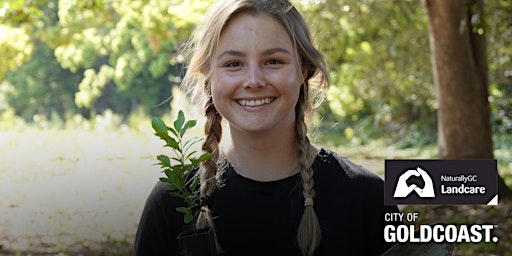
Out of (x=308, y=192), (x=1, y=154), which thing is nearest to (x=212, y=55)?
(x=308, y=192)

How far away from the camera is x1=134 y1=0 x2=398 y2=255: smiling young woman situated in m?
1.83

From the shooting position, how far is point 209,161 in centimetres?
194

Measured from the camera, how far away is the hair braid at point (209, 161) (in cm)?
184

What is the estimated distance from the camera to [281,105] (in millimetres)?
1838

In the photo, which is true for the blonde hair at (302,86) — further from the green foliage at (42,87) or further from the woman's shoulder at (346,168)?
the green foliage at (42,87)

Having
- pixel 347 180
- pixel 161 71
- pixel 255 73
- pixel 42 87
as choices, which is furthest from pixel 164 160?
pixel 42 87

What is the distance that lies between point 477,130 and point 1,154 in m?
9.41

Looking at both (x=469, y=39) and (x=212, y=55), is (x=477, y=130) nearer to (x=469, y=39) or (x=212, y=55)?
(x=469, y=39)

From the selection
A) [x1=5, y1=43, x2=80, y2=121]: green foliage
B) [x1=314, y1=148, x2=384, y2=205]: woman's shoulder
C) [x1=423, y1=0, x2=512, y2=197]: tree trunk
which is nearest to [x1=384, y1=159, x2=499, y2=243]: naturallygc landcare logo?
[x1=314, y1=148, x2=384, y2=205]: woman's shoulder

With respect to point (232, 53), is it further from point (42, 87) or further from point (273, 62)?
point (42, 87)

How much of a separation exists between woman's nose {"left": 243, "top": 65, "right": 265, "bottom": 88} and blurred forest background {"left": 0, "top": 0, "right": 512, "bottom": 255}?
2899mm

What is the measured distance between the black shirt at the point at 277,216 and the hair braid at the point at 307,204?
2 cm

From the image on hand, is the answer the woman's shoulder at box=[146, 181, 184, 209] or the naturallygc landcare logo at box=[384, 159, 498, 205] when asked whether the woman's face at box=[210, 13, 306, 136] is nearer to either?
the woman's shoulder at box=[146, 181, 184, 209]

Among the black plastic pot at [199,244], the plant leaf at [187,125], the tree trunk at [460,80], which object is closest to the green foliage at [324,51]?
the tree trunk at [460,80]
